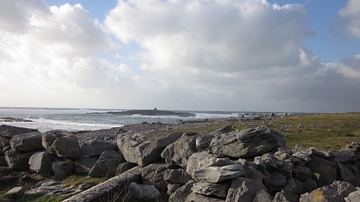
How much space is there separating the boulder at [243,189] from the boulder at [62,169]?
24.2ft

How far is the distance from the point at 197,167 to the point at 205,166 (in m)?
0.72

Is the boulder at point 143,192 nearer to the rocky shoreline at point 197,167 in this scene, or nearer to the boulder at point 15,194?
the rocky shoreline at point 197,167

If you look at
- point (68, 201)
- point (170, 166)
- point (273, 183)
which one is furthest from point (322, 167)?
point (68, 201)

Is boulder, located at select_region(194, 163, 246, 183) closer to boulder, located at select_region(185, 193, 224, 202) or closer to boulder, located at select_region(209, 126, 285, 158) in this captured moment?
boulder, located at select_region(185, 193, 224, 202)

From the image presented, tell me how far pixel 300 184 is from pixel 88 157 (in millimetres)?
8347

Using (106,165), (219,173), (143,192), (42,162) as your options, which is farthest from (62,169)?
(219,173)

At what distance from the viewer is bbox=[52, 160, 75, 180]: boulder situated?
31.5 ft

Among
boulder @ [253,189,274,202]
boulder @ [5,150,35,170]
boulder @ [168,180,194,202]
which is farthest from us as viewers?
boulder @ [5,150,35,170]

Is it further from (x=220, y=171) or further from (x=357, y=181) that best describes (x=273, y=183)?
(x=357, y=181)

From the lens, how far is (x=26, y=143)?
1101 cm

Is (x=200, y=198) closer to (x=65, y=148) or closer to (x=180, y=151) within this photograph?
(x=180, y=151)

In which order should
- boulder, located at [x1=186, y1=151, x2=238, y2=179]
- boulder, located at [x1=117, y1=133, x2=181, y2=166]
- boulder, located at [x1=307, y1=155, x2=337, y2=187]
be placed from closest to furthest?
boulder, located at [x1=186, y1=151, x2=238, y2=179], boulder, located at [x1=307, y1=155, x2=337, y2=187], boulder, located at [x1=117, y1=133, x2=181, y2=166]

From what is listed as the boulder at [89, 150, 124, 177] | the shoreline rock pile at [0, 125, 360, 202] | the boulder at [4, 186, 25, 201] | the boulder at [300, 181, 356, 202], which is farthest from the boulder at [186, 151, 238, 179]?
the boulder at [4, 186, 25, 201]

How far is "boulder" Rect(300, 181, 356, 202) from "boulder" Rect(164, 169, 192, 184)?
350 cm
